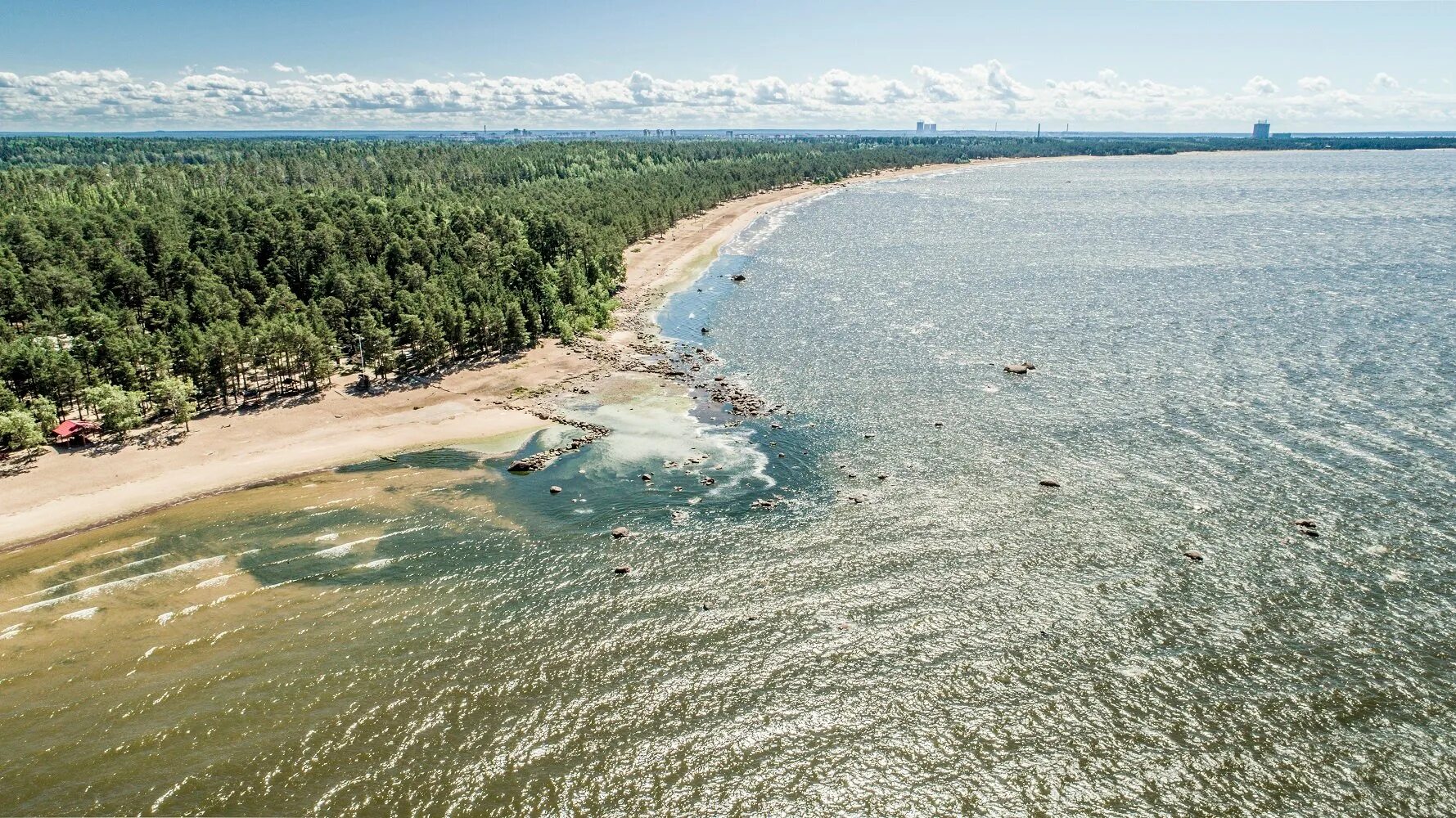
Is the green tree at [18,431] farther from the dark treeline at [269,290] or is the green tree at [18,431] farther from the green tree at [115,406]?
the green tree at [115,406]

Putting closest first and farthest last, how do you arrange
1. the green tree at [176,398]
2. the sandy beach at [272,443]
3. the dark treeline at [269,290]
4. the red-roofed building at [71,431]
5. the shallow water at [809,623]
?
the shallow water at [809,623]
the sandy beach at [272,443]
the red-roofed building at [71,431]
the green tree at [176,398]
the dark treeline at [269,290]

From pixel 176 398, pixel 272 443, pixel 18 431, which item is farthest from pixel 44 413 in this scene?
pixel 272 443

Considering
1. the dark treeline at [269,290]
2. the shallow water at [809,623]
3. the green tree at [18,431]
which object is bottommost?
Answer: the shallow water at [809,623]

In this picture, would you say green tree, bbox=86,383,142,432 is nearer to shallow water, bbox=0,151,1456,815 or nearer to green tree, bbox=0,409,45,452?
green tree, bbox=0,409,45,452

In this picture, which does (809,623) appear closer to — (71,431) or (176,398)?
(176,398)

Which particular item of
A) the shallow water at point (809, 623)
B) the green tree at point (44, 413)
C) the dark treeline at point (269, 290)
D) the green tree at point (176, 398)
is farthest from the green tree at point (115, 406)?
the shallow water at point (809, 623)

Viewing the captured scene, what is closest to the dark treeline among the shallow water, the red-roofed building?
the red-roofed building
